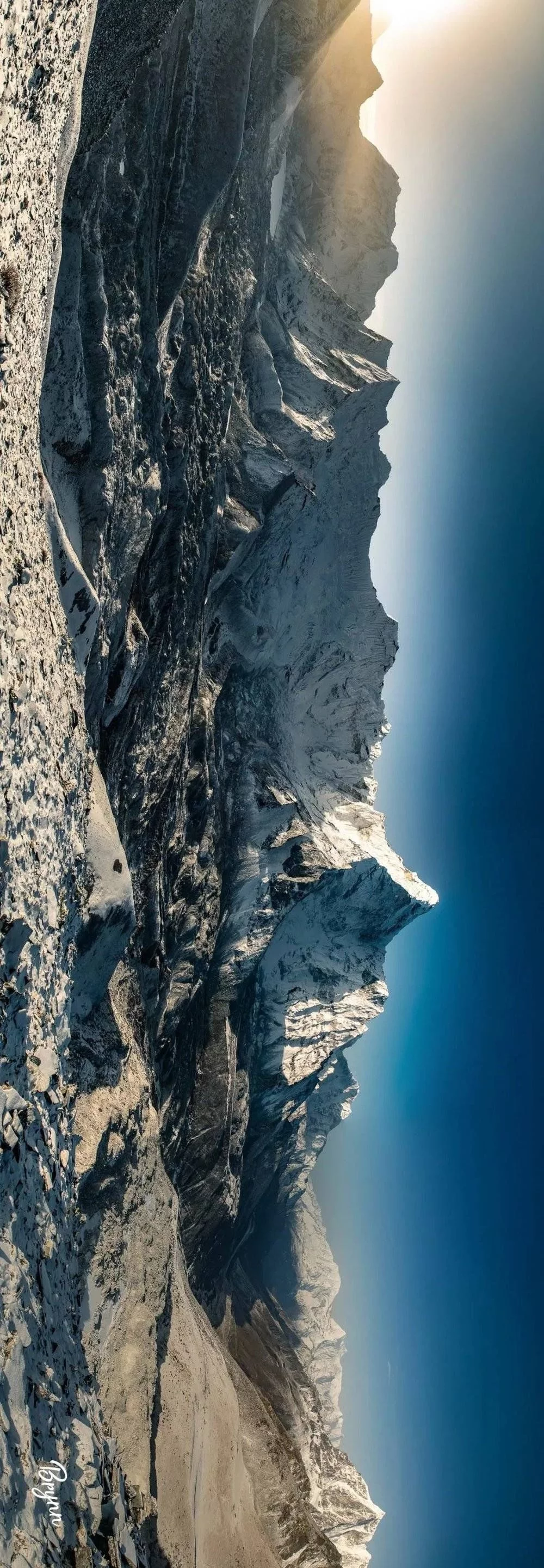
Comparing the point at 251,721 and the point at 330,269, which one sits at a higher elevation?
the point at 330,269

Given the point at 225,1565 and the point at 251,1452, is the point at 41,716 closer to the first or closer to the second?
the point at 225,1565

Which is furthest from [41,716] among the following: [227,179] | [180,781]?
[227,179]

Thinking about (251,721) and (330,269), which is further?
(330,269)

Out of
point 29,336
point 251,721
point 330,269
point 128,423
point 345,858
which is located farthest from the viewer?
point 330,269

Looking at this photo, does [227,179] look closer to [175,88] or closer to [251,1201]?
[175,88]

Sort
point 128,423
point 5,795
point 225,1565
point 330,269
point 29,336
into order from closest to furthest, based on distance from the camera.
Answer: point 5,795, point 29,336, point 128,423, point 225,1565, point 330,269

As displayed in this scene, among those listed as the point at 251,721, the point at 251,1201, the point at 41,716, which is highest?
the point at 251,721

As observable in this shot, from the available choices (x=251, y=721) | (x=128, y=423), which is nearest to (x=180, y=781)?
(x=251, y=721)
